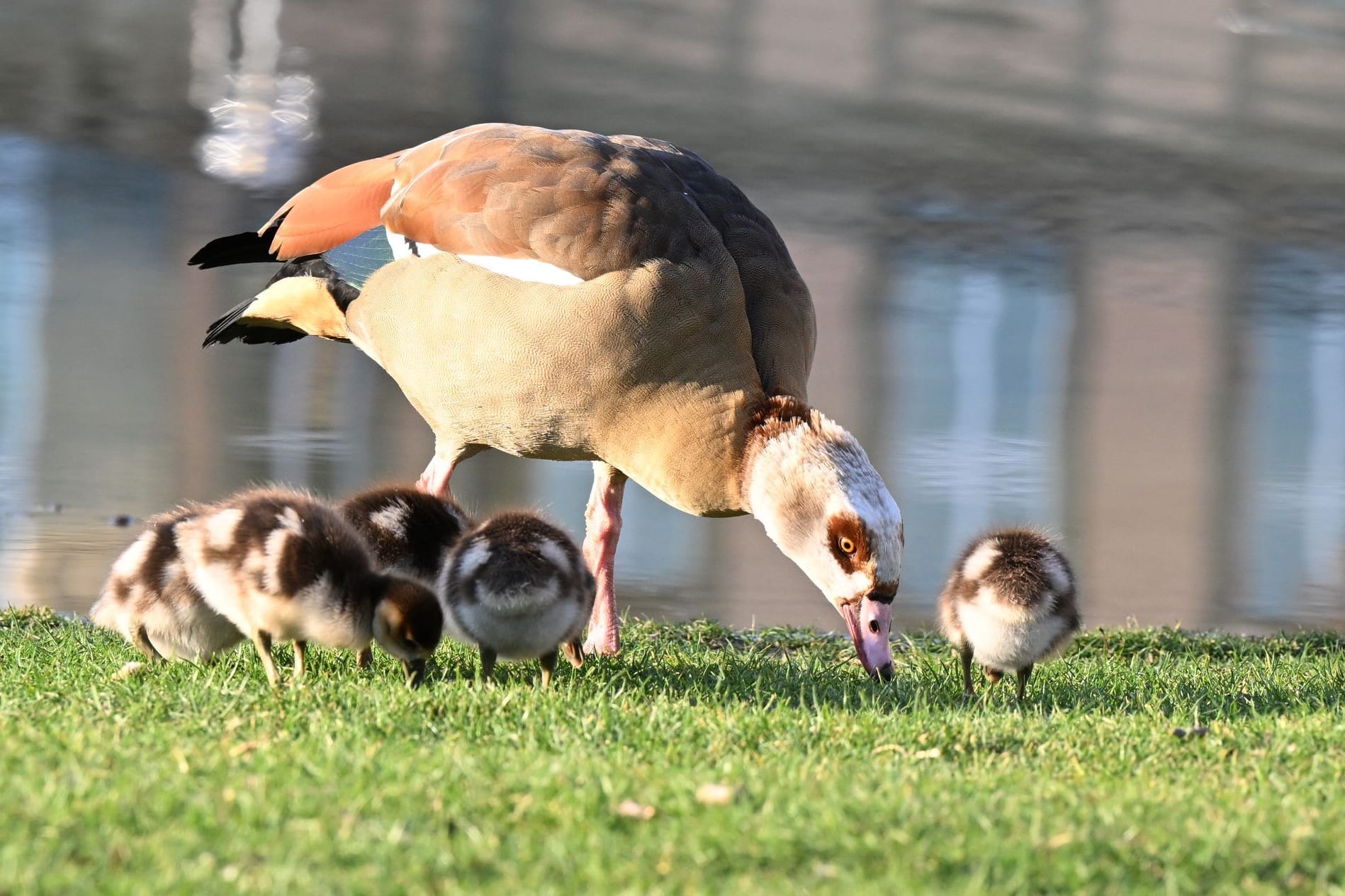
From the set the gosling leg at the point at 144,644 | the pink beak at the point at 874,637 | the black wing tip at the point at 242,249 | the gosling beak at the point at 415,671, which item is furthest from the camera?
the black wing tip at the point at 242,249

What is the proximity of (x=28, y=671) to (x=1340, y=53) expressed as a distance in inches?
1091

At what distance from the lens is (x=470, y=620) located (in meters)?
→ 4.49

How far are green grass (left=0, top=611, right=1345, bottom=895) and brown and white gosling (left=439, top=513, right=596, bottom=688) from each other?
0.15 meters

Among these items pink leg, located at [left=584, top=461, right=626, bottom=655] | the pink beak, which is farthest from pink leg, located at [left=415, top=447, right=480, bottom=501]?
the pink beak

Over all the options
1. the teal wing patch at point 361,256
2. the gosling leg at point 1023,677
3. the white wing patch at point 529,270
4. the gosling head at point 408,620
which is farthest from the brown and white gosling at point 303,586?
the gosling leg at point 1023,677

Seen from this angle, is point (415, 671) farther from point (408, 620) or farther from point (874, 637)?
point (874, 637)

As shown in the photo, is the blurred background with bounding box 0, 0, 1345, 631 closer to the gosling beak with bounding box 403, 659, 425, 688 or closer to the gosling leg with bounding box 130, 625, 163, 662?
the gosling leg with bounding box 130, 625, 163, 662

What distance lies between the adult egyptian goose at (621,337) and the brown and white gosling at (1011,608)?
253mm

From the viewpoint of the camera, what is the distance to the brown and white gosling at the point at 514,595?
4.46 meters

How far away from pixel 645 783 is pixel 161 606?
1.99 meters

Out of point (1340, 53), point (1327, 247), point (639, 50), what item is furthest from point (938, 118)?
point (1340, 53)

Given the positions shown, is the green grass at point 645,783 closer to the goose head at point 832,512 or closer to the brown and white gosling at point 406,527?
the goose head at point 832,512

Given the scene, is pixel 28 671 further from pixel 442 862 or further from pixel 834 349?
pixel 834 349

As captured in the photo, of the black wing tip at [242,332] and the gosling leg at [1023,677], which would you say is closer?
the gosling leg at [1023,677]
